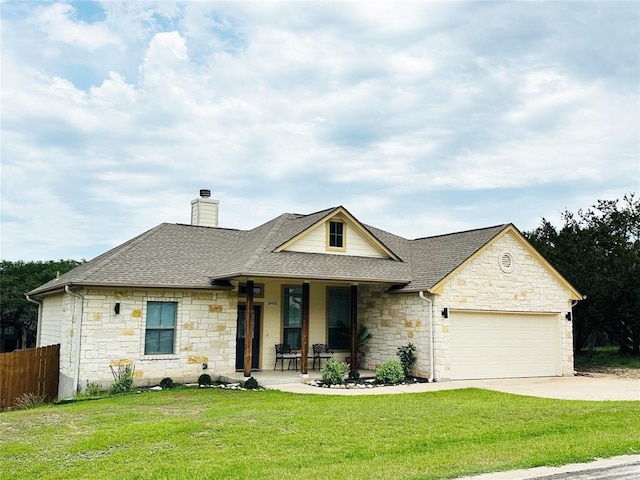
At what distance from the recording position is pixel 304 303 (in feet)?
55.2

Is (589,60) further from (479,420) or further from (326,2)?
(479,420)

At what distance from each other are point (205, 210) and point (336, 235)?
5807 millimetres

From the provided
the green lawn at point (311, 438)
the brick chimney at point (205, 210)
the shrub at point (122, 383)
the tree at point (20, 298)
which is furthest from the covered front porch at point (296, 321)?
the tree at point (20, 298)

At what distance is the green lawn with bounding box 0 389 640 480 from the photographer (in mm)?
7281

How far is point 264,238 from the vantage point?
19.2 meters

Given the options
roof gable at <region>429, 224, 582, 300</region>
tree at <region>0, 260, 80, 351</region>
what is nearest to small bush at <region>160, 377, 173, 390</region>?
roof gable at <region>429, 224, 582, 300</region>

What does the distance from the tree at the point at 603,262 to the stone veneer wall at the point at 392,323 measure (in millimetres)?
8165

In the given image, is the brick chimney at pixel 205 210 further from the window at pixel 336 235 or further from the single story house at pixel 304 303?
the window at pixel 336 235

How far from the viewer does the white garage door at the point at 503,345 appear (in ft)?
58.5

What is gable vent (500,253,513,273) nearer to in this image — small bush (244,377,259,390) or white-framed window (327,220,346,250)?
white-framed window (327,220,346,250)

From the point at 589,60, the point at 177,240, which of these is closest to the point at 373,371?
the point at 177,240

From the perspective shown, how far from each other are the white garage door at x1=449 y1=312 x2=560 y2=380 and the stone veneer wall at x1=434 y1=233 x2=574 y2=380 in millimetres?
307

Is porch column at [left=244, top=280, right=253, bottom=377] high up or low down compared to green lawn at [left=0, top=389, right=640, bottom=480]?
up

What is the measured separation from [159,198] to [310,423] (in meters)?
16.6
